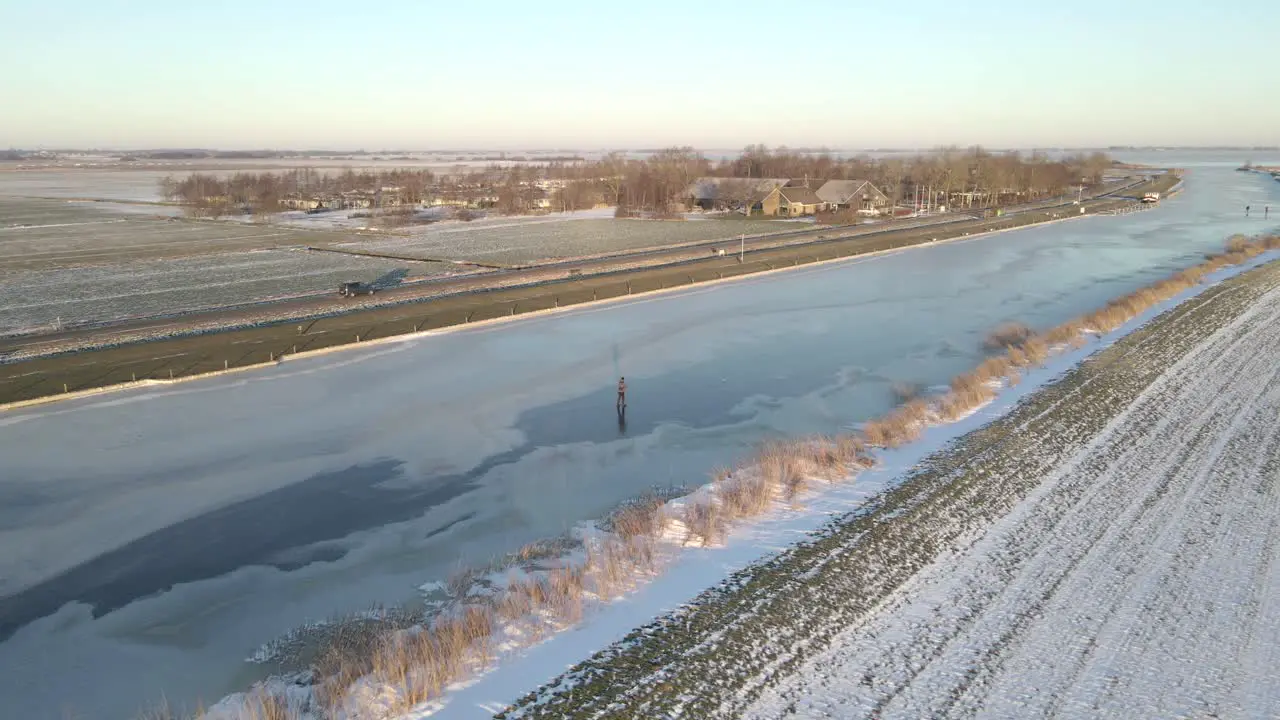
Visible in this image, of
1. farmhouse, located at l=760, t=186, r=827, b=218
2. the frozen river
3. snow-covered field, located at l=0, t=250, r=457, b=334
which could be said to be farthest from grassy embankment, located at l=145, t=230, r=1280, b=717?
farmhouse, located at l=760, t=186, r=827, b=218

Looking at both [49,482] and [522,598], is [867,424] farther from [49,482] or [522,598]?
[49,482]

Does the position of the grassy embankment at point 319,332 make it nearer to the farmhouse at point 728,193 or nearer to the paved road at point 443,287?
the paved road at point 443,287

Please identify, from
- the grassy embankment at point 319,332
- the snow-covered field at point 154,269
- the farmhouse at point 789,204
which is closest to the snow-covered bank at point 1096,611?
the grassy embankment at point 319,332

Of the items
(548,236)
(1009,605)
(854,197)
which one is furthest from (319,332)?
(854,197)

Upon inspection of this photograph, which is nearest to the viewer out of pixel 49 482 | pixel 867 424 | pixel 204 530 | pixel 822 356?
pixel 204 530

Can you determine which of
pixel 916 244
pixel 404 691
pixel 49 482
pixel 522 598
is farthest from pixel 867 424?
pixel 916 244

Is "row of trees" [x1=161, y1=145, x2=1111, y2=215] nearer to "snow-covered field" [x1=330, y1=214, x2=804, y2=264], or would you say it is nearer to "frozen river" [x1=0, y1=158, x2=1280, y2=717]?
"snow-covered field" [x1=330, y1=214, x2=804, y2=264]
